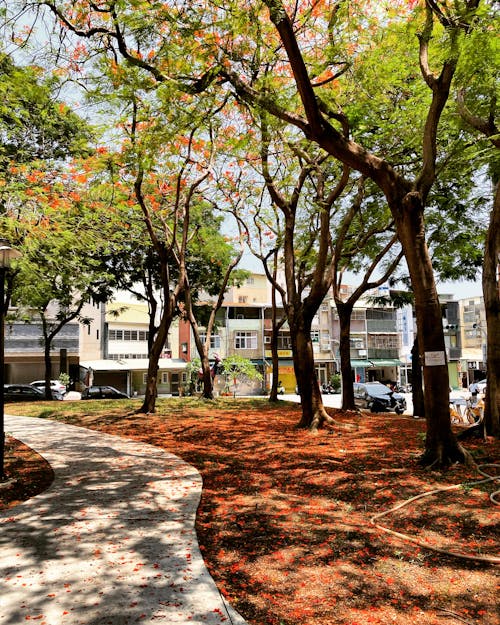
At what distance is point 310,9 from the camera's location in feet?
25.2

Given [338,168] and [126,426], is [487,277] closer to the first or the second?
[338,168]

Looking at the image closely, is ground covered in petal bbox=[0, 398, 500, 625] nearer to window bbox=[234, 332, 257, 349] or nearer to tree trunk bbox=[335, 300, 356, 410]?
tree trunk bbox=[335, 300, 356, 410]

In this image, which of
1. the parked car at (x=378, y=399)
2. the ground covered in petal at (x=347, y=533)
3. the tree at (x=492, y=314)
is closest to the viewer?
the ground covered in petal at (x=347, y=533)

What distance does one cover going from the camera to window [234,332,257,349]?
42.3 meters

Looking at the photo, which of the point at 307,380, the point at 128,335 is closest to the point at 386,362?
the point at 128,335

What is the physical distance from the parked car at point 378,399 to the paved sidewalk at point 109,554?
16.1 m

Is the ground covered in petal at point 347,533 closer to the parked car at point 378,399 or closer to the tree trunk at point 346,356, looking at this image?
the tree trunk at point 346,356

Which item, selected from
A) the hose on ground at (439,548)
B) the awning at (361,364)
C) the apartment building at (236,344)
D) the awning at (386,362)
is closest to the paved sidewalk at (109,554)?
the hose on ground at (439,548)

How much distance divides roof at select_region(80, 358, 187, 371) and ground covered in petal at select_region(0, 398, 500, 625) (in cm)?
2764

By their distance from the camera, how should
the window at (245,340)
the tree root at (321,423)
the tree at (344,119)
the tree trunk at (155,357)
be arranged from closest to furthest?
the tree at (344,119), the tree root at (321,423), the tree trunk at (155,357), the window at (245,340)

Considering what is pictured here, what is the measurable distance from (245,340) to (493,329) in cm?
3408

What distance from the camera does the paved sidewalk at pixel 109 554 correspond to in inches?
122

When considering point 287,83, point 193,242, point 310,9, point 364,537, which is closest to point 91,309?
point 193,242

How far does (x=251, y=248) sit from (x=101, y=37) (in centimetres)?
1239
